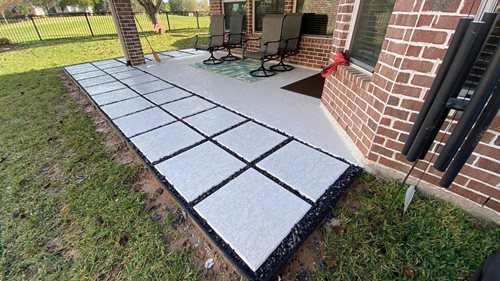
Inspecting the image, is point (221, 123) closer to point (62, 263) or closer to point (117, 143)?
point (117, 143)

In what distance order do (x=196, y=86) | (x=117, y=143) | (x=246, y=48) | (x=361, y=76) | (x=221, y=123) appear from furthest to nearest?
(x=246, y=48) < (x=196, y=86) < (x=221, y=123) < (x=117, y=143) < (x=361, y=76)

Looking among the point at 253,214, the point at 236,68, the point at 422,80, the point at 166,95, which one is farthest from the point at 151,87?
the point at 422,80

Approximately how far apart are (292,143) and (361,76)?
2.58 ft

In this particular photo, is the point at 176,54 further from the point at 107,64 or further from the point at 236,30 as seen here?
the point at 236,30

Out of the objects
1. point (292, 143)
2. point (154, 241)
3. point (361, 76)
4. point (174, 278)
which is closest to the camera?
point (174, 278)

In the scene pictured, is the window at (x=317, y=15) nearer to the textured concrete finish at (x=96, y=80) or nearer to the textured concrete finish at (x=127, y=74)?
the textured concrete finish at (x=127, y=74)

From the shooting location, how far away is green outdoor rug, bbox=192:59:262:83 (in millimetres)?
3992

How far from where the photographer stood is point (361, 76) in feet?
5.97

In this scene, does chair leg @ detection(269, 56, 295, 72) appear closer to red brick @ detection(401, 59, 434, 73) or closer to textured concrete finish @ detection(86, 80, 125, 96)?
textured concrete finish @ detection(86, 80, 125, 96)

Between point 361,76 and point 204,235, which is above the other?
point 361,76

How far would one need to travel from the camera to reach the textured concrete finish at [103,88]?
10.9 feet

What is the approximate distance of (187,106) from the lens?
2.80 meters

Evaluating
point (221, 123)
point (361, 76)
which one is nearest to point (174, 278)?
point (221, 123)

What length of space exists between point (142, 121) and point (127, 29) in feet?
10.1
